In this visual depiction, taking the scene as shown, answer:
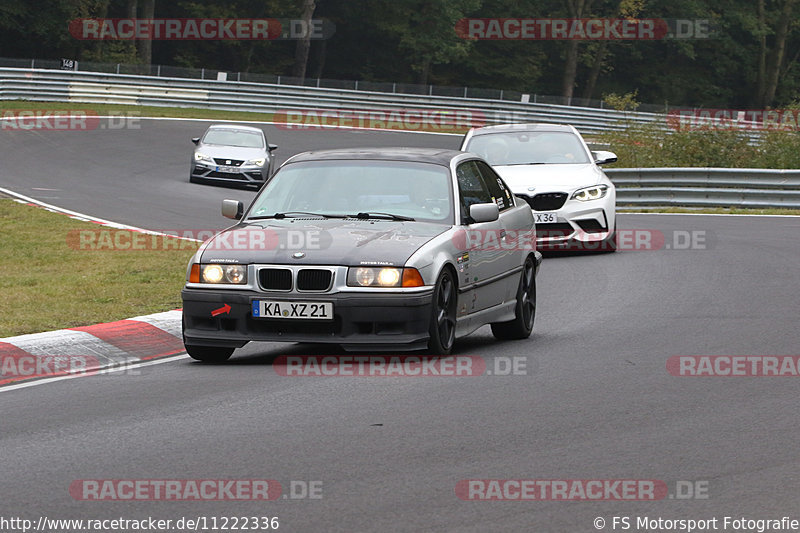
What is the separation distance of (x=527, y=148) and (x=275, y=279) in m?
9.71

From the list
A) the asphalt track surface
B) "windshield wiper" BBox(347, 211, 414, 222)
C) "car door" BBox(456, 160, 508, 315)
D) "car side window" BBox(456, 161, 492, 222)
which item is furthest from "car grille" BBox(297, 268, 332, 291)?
"car side window" BBox(456, 161, 492, 222)

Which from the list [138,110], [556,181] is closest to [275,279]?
[556,181]

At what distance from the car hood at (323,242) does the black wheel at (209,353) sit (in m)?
0.64

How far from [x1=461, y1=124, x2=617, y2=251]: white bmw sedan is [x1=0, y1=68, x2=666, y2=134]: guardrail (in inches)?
1139

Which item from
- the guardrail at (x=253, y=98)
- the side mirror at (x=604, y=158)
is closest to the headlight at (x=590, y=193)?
the side mirror at (x=604, y=158)

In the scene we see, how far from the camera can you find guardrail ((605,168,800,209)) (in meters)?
26.8

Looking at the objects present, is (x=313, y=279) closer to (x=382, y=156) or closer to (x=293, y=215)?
(x=293, y=215)

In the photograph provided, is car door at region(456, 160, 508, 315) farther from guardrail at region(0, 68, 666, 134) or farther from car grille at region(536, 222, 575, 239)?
guardrail at region(0, 68, 666, 134)

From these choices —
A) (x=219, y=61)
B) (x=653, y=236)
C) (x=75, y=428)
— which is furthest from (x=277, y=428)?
(x=219, y=61)

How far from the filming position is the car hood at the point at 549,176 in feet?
56.3

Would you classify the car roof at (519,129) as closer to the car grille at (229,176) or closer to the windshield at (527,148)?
the windshield at (527,148)

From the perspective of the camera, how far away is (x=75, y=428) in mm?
7090

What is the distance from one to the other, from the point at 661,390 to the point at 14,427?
12.5ft

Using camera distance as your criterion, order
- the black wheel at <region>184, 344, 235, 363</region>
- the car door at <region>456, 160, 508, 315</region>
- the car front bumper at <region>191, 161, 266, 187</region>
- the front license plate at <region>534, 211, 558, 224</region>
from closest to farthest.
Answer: the black wheel at <region>184, 344, 235, 363</region>
the car door at <region>456, 160, 508, 315</region>
the front license plate at <region>534, 211, 558, 224</region>
the car front bumper at <region>191, 161, 266, 187</region>
